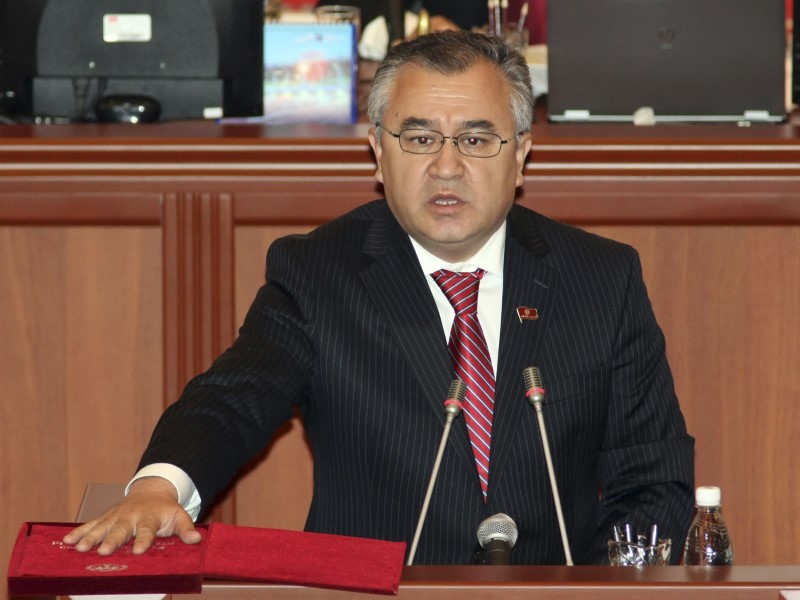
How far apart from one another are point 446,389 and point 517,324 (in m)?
0.17

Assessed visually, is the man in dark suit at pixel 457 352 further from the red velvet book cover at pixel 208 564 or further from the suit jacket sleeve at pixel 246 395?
the red velvet book cover at pixel 208 564

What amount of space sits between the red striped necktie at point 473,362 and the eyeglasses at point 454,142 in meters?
0.21

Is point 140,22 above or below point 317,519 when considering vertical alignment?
above

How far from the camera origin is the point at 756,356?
2.53 meters

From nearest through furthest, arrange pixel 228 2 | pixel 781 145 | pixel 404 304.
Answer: pixel 404 304, pixel 781 145, pixel 228 2

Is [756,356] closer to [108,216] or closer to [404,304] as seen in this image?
[404,304]

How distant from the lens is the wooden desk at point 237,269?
2510mm

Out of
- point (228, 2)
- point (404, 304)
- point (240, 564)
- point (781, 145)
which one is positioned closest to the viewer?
point (240, 564)

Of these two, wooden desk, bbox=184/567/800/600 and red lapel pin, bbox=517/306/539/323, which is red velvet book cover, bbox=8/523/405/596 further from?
red lapel pin, bbox=517/306/539/323

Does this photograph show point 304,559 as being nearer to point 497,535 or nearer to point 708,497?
point 497,535

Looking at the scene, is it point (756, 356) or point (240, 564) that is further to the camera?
point (756, 356)

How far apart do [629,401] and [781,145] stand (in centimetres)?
65

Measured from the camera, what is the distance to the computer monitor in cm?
298

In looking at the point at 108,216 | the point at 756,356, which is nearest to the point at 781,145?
the point at 756,356
